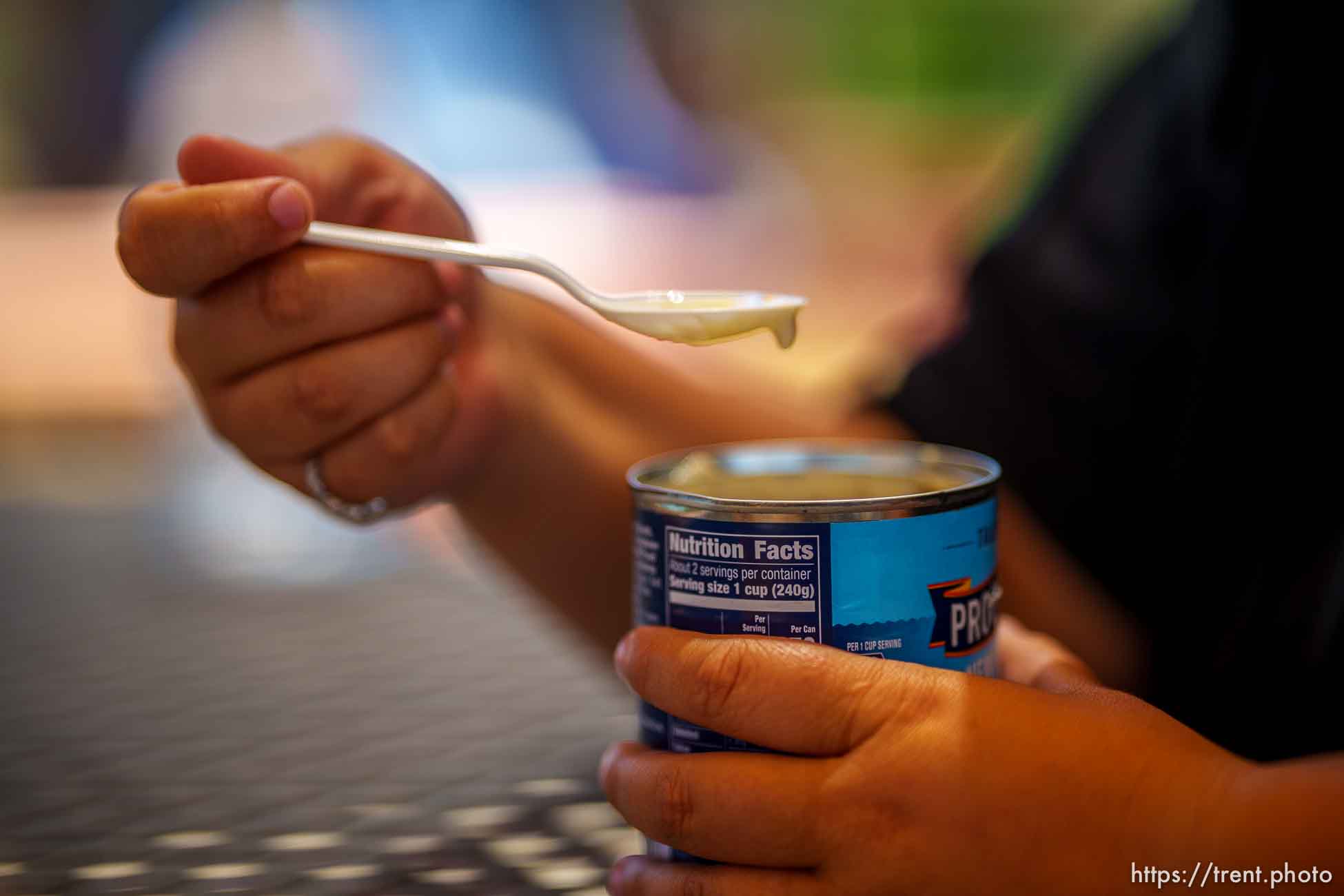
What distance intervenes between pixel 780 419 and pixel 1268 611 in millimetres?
375

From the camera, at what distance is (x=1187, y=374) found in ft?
2.67

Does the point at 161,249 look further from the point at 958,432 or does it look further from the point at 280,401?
the point at 958,432

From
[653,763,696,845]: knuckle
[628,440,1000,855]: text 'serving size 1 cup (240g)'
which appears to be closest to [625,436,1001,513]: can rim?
[628,440,1000,855]: text 'serving size 1 cup (240g)'

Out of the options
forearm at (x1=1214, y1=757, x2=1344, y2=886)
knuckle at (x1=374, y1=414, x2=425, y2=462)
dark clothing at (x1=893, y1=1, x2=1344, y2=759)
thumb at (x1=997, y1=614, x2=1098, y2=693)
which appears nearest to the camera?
forearm at (x1=1214, y1=757, x2=1344, y2=886)

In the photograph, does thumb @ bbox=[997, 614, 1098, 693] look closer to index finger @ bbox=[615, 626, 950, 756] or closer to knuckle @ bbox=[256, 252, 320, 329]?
index finger @ bbox=[615, 626, 950, 756]

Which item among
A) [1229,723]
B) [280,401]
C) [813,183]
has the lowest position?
[1229,723]

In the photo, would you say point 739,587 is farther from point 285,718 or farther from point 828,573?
point 285,718

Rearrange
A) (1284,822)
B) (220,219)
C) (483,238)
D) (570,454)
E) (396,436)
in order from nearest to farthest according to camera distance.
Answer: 1. (1284,822)
2. (220,219)
3. (396,436)
4. (570,454)
5. (483,238)

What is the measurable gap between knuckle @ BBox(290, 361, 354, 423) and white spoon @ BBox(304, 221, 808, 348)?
7 centimetres

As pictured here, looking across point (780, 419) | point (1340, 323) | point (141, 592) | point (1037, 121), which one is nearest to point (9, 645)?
point (141, 592)

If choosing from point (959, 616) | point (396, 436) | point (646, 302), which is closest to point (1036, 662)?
point (959, 616)

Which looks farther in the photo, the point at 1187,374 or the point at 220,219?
the point at 1187,374

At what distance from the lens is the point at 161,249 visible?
49 centimetres

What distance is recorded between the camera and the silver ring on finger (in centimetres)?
62
